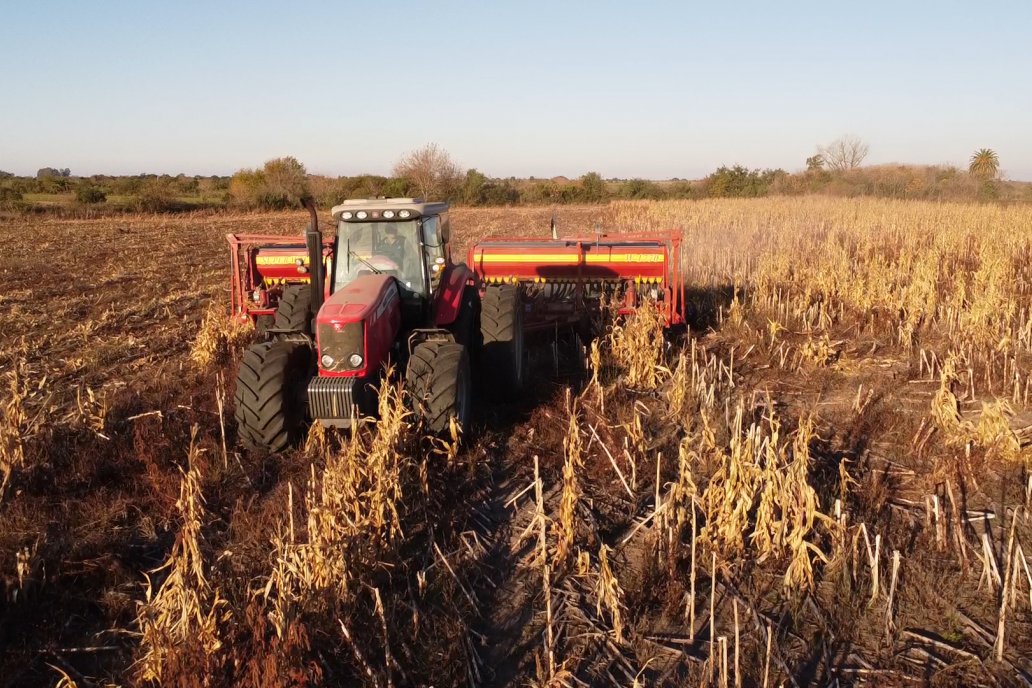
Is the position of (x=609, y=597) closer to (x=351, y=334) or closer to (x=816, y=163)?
(x=351, y=334)

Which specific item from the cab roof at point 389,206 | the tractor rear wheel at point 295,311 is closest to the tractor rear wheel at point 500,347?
the cab roof at point 389,206

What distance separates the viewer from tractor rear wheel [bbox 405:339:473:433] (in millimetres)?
5266

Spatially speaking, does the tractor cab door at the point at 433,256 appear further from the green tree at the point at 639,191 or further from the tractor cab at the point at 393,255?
the green tree at the point at 639,191

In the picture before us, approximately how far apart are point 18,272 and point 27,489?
12.1m

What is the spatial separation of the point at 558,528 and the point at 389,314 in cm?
235

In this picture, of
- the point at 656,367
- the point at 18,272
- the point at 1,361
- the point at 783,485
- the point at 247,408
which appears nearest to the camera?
the point at 783,485

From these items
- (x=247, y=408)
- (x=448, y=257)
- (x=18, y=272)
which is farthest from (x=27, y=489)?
(x=18, y=272)

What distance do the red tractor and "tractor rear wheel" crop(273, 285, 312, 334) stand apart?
15mm

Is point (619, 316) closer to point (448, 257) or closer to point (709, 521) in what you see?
point (448, 257)

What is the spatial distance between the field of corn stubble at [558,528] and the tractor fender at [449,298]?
3.00 feet

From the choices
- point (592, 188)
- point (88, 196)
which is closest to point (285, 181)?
point (88, 196)

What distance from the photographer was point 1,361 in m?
8.07

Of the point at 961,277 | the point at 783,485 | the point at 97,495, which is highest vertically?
the point at 961,277

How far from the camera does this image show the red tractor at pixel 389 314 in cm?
521
